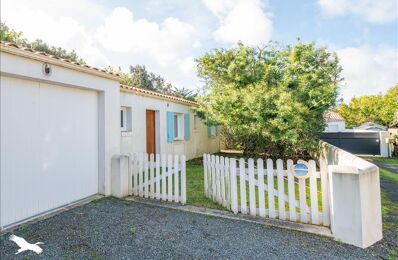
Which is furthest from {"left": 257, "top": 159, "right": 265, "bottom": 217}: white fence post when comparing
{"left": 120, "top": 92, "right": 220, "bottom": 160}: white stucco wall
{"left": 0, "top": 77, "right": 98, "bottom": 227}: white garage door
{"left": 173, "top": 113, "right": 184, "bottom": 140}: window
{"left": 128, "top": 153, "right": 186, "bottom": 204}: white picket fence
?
{"left": 173, "top": 113, "right": 184, "bottom": 140}: window

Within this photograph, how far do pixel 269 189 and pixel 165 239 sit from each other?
202 centimetres

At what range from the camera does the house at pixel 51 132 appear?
3.99 meters

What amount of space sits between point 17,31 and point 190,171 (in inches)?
977

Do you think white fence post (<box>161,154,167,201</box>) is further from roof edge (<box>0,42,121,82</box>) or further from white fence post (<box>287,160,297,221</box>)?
white fence post (<box>287,160,297,221</box>)

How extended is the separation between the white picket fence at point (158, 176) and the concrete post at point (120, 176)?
13cm

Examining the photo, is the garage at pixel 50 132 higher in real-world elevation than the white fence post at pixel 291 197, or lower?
higher

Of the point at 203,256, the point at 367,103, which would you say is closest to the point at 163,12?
the point at 203,256

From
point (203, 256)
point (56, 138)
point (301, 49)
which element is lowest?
point (203, 256)

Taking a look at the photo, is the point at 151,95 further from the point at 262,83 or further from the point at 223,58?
the point at 262,83

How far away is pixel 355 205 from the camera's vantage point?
11.0ft

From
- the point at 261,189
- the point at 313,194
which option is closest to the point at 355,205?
the point at 313,194

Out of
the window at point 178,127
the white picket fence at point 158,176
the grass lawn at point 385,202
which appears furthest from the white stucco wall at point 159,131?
the white picket fence at point 158,176

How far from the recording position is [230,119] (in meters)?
8.91

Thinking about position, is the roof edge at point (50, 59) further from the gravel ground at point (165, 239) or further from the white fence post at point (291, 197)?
the white fence post at point (291, 197)
